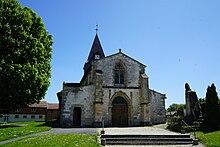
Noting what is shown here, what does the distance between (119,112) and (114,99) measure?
68.8 inches

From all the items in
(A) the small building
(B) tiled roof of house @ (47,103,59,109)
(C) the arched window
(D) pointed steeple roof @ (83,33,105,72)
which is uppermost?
(D) pointed steeple roof @ (83,33,105,72)

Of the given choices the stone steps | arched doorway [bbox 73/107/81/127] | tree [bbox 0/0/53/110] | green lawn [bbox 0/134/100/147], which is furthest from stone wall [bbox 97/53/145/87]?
green lawn [bbox 0/134/100/147]

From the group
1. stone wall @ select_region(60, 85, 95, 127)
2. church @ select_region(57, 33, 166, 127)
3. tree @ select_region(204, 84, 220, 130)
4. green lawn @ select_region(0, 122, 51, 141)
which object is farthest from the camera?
church @ select_region(57, 33, 166, 127)

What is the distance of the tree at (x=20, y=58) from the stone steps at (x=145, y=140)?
8448mm

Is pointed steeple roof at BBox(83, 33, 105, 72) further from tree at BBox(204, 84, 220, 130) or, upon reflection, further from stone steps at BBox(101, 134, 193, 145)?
stone steps at BBox(101, 134, 193, 145)

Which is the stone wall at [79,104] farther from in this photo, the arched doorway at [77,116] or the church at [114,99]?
the arched doorway at [77,116]

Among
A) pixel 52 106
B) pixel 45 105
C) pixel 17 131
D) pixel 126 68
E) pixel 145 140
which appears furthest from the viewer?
pixel 52 106

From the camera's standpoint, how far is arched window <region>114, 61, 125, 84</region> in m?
25.5

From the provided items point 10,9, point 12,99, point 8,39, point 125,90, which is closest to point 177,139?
point 125,90

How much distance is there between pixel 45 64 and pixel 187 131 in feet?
49.5

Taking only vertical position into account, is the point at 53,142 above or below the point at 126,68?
below

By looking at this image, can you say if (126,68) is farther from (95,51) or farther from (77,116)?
(95,51)

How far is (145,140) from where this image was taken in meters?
13.3

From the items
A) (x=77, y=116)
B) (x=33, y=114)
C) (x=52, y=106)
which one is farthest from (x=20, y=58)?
(x=52, y=106)
